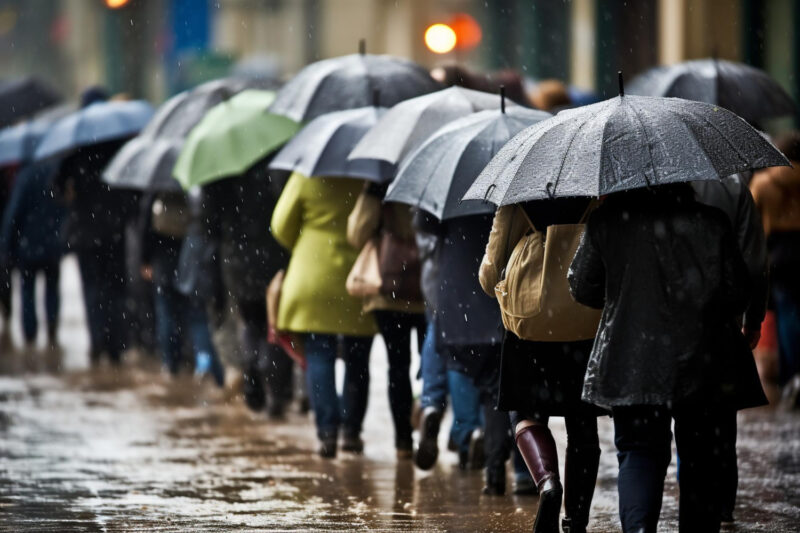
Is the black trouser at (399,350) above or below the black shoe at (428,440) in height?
above

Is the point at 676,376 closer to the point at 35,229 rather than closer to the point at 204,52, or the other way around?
the point at 35,229

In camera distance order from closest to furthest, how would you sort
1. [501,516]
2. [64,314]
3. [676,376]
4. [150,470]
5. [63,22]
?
[676,376] < [501,516] < [150,470] < [64,314] < [63,22]

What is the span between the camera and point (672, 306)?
640 cm

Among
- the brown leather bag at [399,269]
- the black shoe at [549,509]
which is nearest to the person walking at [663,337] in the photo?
the black shoe at [549,509]

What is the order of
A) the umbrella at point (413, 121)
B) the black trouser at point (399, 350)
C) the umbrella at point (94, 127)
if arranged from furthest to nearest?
the umbrella at point (94, 127), the black trouser at point (399, 350), the umbrella at point (413, 121)

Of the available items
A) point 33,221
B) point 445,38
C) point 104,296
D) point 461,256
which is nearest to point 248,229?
point 461,256

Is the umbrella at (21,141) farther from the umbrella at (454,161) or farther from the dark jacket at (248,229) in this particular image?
the umbrella at (454,161)

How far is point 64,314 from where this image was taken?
21.5 metres

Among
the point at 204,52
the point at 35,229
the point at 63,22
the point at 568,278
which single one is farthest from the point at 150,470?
the point at 63,22

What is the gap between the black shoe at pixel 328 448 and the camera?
10203mm

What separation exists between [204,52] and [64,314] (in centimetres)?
1538

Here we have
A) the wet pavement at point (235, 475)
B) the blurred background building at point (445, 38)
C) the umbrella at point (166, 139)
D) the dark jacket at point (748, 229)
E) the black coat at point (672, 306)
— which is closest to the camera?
the black coat at point (672, 306)

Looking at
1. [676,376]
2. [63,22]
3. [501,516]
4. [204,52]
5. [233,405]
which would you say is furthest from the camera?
[63,22]

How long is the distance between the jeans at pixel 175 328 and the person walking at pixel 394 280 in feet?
14.1
